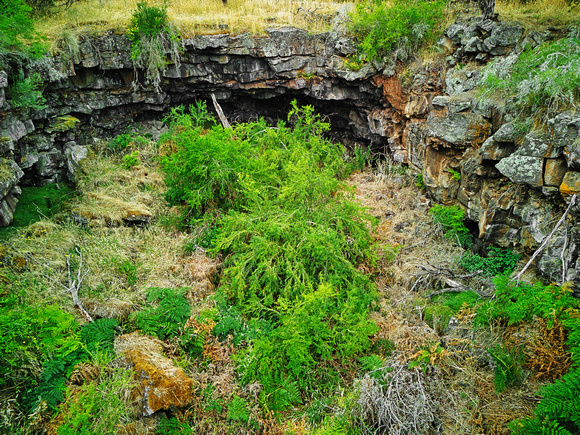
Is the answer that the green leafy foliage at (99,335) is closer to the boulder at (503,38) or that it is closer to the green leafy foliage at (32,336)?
the green leafy foliage at (32,336)

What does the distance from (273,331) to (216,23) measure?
9456 millimetres

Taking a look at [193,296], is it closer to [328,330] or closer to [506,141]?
[328,330]

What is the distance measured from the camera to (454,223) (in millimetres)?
6477

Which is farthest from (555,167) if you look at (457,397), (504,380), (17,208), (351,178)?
(17,208)

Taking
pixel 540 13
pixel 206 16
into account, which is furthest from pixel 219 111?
pixel 540 13

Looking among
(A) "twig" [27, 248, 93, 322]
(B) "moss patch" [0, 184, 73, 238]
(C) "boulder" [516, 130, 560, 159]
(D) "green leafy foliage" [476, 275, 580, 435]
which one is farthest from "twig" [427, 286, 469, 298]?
(B) "moss patch" [0, 184, 73, 238]

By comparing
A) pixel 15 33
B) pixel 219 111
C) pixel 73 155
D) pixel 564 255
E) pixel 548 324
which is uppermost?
pixel 15 33

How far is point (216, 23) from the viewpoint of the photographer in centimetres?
1019

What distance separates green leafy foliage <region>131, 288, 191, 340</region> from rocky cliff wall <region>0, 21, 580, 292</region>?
11.1 ft

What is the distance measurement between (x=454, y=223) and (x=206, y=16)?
30.9ft

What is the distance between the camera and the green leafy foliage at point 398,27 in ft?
29.0

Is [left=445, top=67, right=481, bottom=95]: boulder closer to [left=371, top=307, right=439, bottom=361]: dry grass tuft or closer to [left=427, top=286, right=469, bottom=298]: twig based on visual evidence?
[left=427, top=286, right=469, bottom=298]: twig

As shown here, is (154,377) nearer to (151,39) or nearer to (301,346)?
(301,346)

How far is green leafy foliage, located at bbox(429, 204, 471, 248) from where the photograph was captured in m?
6.35
